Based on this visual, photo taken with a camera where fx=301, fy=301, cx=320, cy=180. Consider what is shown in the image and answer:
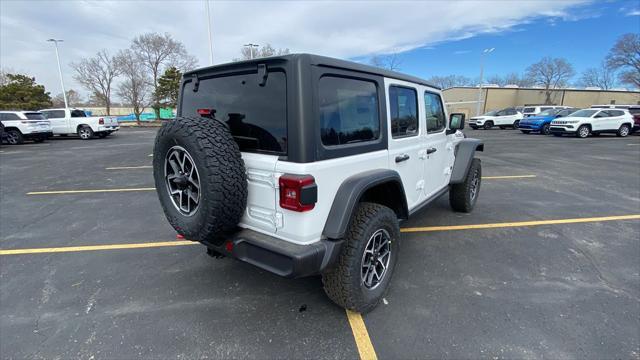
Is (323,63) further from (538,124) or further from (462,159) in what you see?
(538,124)

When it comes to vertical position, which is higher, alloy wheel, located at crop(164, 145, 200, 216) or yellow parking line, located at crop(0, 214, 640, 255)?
alloy wheel, located at crop(164, 145, 200, 216)

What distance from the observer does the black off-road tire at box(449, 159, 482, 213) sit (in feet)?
14.9

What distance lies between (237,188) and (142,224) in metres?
3.21

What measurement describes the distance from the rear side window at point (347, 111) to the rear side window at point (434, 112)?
4.06ft

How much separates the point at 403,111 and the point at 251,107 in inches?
61.1

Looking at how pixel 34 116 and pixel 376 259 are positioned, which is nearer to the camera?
pixel 376 259

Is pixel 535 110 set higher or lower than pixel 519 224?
higher

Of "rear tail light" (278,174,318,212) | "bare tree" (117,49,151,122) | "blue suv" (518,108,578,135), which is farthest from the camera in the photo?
"bare tree" (117,49,151,122)

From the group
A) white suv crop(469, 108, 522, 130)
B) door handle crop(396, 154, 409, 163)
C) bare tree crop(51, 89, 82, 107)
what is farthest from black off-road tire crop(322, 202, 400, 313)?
bare tree crop(51, 89, 82, 107)

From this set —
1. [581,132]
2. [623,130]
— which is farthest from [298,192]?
[623,130]

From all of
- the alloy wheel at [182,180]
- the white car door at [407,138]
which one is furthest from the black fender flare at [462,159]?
the alloy wheel at [182,180]

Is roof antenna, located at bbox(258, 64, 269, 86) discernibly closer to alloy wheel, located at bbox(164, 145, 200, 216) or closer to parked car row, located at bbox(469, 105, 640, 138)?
alloy wheel, located at bbox(164, 145, 200, 216)

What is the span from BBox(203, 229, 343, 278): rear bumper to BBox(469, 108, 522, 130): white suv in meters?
26.7

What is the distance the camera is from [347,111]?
90.4 inches
